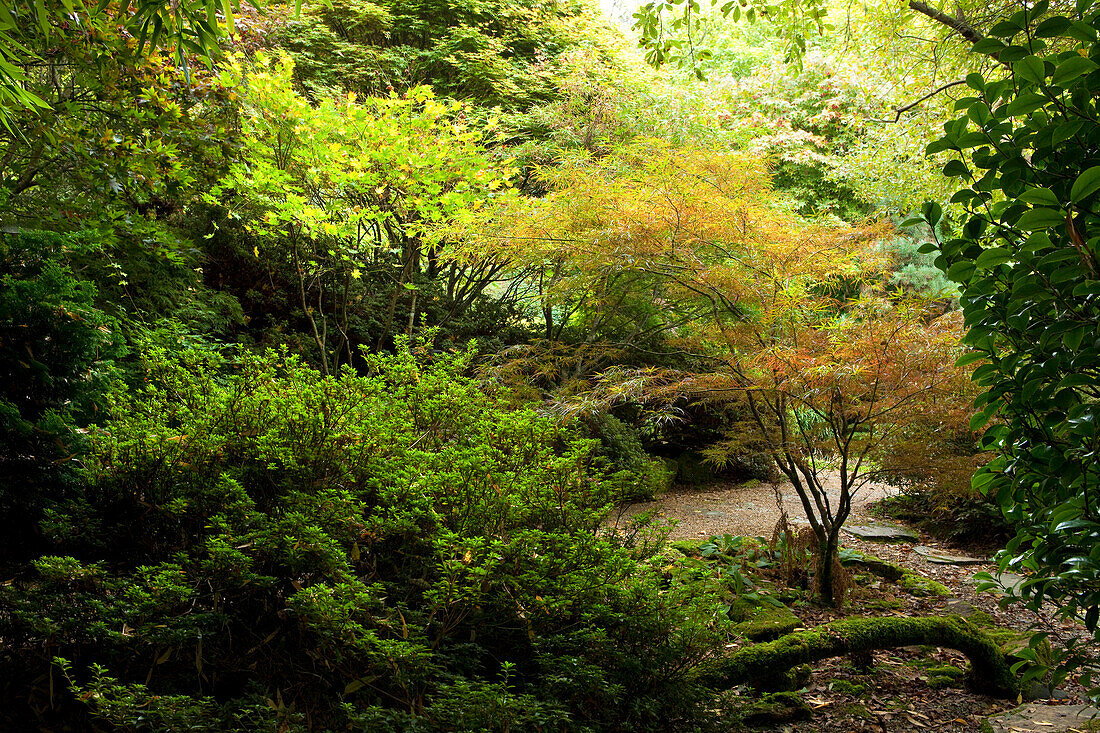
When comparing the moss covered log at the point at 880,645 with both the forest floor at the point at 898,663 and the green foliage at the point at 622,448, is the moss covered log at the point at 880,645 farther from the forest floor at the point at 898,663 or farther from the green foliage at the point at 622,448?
the green foliage at the point at 622,448

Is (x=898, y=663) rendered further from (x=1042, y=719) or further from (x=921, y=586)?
(x=921, y=586)

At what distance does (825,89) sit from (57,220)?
1229 centimetres

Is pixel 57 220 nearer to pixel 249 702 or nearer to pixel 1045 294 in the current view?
pixel 249 702

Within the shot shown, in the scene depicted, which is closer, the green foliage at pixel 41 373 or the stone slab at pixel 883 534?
the green foliage at pixel 41 373

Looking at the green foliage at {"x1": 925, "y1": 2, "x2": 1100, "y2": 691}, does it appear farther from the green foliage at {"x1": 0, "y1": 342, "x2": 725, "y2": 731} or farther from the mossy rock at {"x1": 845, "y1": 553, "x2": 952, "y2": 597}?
the mossy rock at {"x1": 845, "y1": 553, "x2": 952, "y2": 597}

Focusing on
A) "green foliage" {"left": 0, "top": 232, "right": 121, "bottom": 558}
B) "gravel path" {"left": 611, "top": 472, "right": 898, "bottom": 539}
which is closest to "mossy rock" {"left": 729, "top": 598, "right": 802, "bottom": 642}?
"gravel path" {"left": 611, "top": 472, "right": 898, "bottom": 539}

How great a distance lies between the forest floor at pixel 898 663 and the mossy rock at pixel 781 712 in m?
0.03

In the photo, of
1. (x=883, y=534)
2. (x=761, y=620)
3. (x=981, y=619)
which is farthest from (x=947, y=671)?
(x=883, y=534)

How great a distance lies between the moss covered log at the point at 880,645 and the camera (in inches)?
127

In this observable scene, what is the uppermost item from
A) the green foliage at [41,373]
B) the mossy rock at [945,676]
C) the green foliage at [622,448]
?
the green foliage at [41,373]

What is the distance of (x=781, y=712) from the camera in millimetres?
3133

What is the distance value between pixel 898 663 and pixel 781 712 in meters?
1.35

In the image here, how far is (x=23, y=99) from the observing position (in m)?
1.96

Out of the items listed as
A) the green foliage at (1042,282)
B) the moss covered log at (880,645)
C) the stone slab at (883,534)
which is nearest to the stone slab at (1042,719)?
the moss covered log at (880,645)
